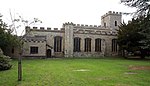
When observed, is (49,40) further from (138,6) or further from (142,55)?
(138,6)

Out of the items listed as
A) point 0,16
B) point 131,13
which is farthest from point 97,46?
point 131,13

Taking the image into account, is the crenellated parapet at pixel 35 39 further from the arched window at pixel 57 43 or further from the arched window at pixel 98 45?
the arched window at pixel 98 45

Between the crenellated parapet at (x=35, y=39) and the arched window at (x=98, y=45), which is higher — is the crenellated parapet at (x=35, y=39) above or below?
above

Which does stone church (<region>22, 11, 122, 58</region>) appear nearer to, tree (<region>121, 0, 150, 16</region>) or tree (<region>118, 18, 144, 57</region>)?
tree (<region>118, 18, 144, 57</region>)

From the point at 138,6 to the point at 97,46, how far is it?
30.3 metres

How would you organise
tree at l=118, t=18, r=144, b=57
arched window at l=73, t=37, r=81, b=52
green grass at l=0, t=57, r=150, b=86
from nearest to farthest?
Result: green grass at l=0, t=57, r=150, b=86, tree at l=118, t=18, r=144, b=57, arched window at l=73, t=37, r=81, b=52

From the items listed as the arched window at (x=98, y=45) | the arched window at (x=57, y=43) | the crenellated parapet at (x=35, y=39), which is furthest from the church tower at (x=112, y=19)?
the crenellated parapet at (x=35, y=39)

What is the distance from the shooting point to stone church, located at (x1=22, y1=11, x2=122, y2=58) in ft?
138

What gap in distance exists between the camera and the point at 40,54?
42.2 metres

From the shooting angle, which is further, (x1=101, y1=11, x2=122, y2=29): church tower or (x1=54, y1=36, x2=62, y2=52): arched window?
(x1=101, y1=11, x2=122, y2=29): church tower

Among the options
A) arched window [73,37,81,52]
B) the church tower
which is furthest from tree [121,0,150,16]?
the church tower

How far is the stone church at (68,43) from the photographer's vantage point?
138ft

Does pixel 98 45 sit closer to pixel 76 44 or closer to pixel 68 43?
pixel 76 44

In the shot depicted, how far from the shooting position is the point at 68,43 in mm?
46312
